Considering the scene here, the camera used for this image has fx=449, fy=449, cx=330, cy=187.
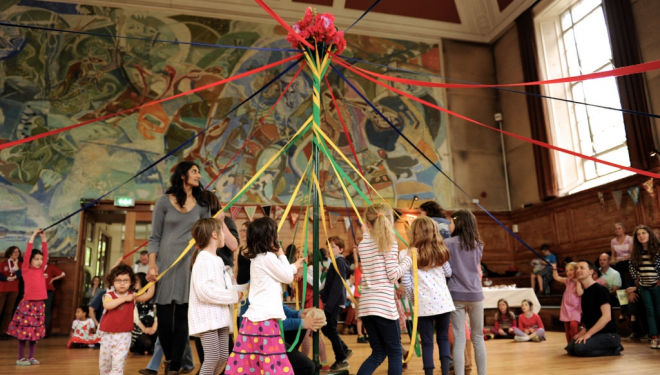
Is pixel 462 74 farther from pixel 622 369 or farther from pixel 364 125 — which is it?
pixel 622 369

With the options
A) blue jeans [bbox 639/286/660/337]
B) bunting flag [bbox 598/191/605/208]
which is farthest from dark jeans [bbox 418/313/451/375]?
bunting flag [bbox 598/191/605/208]

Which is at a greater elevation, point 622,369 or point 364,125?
point 364,125

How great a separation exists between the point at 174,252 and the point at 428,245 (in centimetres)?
172

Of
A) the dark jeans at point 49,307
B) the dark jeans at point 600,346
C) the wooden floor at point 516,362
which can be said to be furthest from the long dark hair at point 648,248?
the dark jeans at point 49,307

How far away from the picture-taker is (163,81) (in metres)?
10.2

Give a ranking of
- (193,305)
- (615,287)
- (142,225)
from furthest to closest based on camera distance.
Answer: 1. (142,225)
2. (615,287)
3. (193,305)

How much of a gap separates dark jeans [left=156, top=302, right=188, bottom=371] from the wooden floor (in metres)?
1.49

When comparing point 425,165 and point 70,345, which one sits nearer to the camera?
point 70,345

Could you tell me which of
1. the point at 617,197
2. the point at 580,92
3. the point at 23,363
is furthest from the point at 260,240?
the point at 580,92

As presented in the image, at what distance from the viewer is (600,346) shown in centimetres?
457

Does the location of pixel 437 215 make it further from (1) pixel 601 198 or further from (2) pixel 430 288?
(1) pixel 601 198

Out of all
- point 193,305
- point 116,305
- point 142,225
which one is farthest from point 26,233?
point 193,305

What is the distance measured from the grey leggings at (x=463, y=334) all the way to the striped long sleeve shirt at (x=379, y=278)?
2.08 ft

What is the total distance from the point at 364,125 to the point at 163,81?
4771 mm
